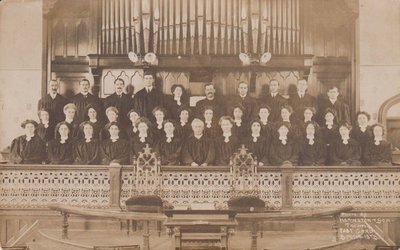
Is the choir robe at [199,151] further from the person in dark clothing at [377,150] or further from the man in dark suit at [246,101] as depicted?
the person in dark clothing at [377,150]

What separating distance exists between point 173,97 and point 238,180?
1.10 m

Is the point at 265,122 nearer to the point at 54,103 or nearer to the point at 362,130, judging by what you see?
the point at 362,130

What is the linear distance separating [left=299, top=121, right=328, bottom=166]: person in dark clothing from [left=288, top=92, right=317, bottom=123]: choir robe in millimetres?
139

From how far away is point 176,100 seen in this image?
506cm

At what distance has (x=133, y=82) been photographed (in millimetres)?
5203

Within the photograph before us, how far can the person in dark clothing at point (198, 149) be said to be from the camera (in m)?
4.55

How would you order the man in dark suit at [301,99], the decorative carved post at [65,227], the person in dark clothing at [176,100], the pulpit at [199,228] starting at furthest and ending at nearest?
the person in dark clothing at [176,100], the man in dark suit at [301,99], the decorative carved post at [65,227], the pulpit at [199,228]

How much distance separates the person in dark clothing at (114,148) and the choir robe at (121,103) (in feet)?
0.95

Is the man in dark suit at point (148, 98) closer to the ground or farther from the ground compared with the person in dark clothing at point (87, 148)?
farther from the ground

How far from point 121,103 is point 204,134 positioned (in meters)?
0.79

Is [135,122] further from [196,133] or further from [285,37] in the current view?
[285,37]

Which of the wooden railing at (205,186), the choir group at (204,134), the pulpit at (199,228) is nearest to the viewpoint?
the pulpit at (199,228)

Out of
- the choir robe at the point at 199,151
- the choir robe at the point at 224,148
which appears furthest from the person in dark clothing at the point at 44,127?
the choir robe at the point at 224,148

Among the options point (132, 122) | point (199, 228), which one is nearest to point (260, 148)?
point (132, 122)
